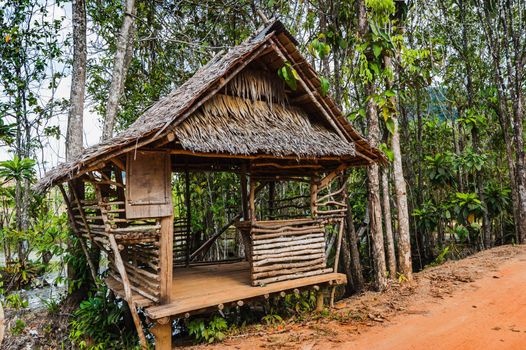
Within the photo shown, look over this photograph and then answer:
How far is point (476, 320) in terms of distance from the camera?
4430 millimetres

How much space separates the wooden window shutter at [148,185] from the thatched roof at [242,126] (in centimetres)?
37

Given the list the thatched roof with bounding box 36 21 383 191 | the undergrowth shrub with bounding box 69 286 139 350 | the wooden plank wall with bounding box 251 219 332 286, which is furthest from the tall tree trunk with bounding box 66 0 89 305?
the wooden plank wall with bounding box 251 219 332 286

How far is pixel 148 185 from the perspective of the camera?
4484mm

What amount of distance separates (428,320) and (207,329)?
2958 millimetres

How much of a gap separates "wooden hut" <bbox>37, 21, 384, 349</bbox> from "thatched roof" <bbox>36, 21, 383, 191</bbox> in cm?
2

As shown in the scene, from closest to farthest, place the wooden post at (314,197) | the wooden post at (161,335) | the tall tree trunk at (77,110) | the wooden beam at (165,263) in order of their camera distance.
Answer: the wooden post at (161,335) → the wooden beam at (165,263) → the wooden post at (314,197) → the tall tree trunk at (77,110)

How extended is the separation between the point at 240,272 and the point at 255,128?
2859 millimetres

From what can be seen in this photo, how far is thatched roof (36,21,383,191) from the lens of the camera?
417 centimetres

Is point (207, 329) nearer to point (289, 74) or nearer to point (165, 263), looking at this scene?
point (165, 263)

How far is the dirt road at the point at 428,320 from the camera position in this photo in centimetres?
395

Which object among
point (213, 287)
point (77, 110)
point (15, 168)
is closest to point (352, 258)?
point (213, 287)

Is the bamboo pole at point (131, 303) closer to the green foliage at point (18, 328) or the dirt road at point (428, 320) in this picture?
the dirt road at point (428, 320)

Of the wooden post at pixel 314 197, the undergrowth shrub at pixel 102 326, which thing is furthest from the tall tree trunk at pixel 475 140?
the undergrowth shrub at pixel 102 326

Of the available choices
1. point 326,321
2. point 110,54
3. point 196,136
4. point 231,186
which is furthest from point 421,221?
point 110,54
